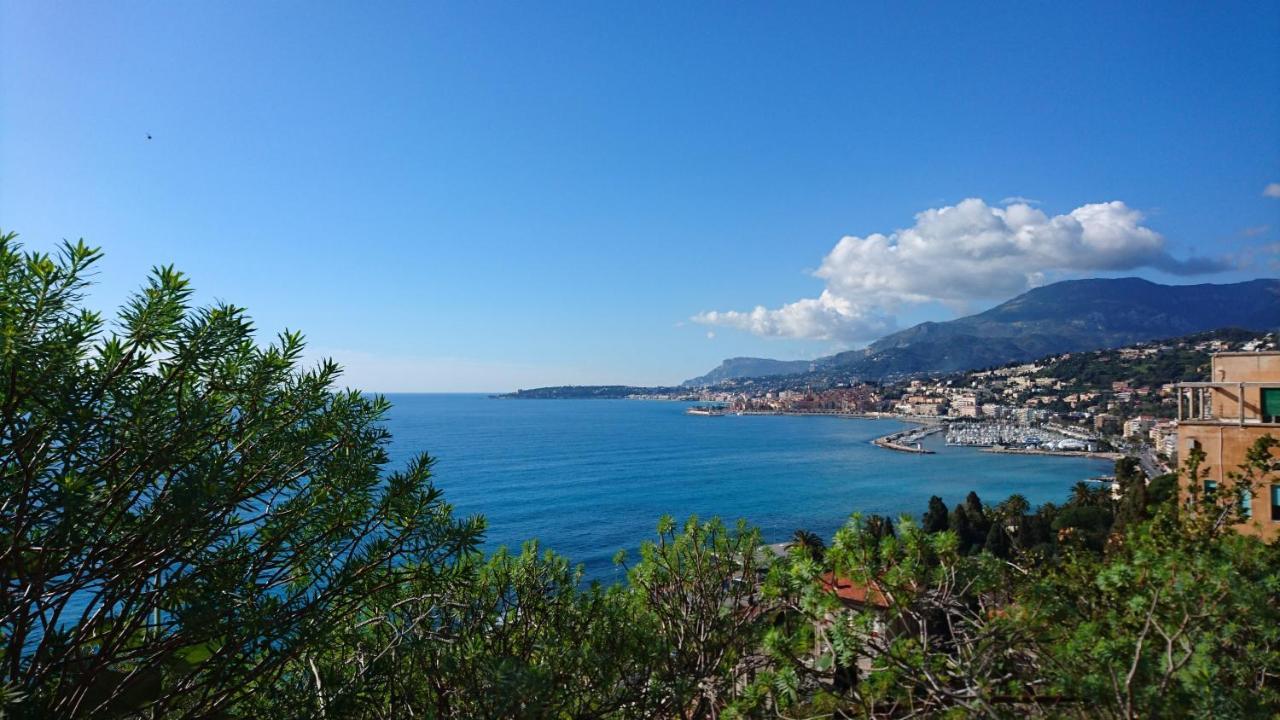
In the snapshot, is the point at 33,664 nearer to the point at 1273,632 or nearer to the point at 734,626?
the point at 734,626

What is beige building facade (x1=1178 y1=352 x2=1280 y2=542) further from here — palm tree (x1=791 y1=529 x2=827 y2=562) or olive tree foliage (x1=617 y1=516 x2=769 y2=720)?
olive tree foliage (x1=617 y1=516 x2=769 y2=720)

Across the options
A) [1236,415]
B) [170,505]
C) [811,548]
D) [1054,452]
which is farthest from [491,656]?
[1054,452]

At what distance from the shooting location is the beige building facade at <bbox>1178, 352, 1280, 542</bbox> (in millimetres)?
7922

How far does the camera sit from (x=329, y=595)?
2039 mm

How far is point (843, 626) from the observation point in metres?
2.36

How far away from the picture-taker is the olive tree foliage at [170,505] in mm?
1546

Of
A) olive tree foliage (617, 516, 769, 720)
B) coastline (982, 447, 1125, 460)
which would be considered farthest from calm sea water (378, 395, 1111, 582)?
olive tree foliage (617, 516, 769, 720)

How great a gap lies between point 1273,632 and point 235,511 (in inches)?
158

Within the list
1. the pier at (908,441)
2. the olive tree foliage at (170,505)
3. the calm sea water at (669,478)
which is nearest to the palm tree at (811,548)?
the olive tree foliage at (170,505)

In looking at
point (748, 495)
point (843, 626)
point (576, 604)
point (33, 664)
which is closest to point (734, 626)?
point (576, 604)

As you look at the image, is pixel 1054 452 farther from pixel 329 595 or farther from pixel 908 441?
pixel 329 595

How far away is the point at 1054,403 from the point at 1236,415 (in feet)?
387

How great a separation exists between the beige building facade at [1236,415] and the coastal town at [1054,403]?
164 feet

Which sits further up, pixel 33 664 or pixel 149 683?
pixel 33 664
